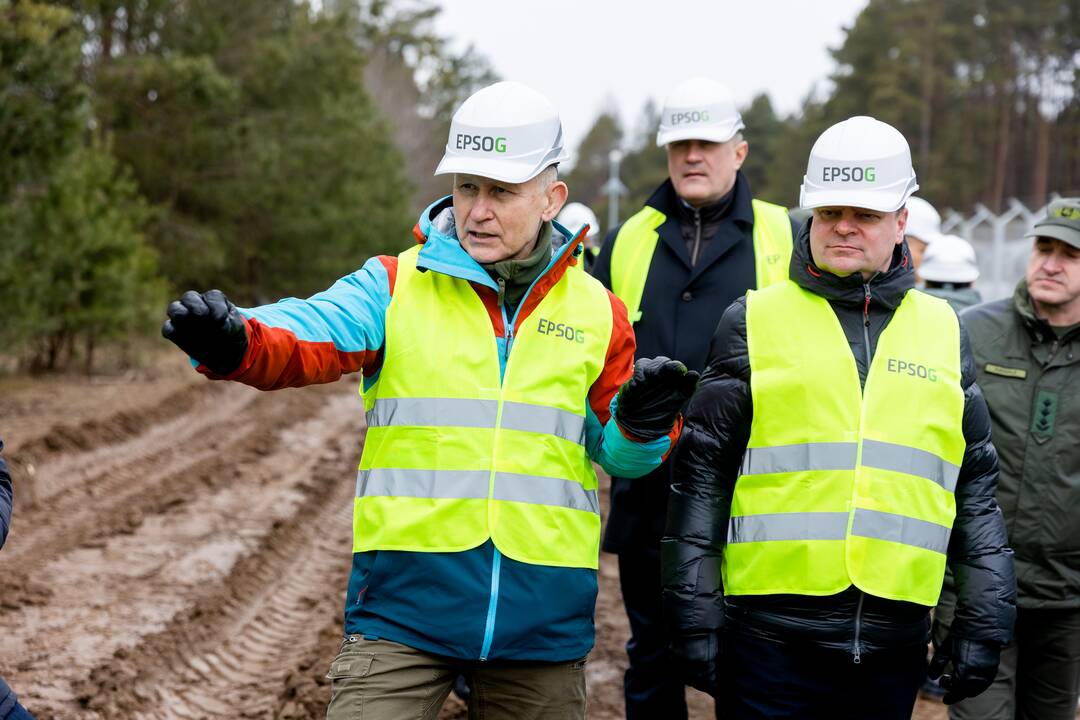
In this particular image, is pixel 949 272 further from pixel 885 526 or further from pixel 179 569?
pixel 179 569

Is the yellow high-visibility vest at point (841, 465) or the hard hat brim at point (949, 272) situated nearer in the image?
the yellow high-visibility vest at point (841, 465)

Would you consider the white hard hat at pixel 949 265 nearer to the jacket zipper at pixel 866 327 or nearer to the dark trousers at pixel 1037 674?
the dark trousers at pixel 1037 674

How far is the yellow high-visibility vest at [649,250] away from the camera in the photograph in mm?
4523

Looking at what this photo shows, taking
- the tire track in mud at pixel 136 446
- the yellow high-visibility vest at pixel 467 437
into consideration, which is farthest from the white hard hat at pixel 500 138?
the tire track in mud at pixel 136 446

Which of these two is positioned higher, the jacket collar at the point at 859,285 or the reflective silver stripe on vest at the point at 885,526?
the jacket collar at the point at 859,285

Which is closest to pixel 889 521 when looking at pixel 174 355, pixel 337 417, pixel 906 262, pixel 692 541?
pixel 692 541

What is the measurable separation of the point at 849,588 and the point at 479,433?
1.15 m

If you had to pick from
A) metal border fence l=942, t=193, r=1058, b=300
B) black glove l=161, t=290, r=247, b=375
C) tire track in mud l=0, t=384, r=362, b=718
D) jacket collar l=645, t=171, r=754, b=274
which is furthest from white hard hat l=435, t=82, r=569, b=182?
metal border fence l=942, t=193, r=1058, b=300

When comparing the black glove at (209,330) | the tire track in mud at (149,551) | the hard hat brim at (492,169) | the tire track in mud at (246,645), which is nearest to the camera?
the black glove at (209,330)

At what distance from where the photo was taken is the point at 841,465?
3.12 metres

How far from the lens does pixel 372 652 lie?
9.33ft

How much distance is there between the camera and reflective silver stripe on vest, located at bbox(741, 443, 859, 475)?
3121 millimetres

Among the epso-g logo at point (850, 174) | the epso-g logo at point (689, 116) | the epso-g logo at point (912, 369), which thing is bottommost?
the epso-g logo at point (912, 369)

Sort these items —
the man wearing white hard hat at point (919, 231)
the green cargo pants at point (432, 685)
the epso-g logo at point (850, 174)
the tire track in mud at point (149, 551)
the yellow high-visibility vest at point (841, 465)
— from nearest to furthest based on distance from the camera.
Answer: the green cargo pants at point (432, 685), the yellow high-visibility vest at point (841, 465), the epso-g logo at point (850, 174), the tire track in mud at point (149, 551), the man wearing white hard hat at point (919, 231)
